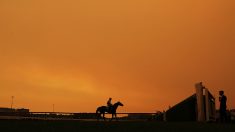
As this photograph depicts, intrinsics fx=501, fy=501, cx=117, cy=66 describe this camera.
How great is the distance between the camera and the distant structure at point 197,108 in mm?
31688

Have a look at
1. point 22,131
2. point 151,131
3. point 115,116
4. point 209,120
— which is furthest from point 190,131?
point 115,116

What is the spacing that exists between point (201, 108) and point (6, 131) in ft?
65.7

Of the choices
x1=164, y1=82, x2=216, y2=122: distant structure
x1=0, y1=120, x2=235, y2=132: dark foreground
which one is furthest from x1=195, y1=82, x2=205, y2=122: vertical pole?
x1=0, y1=120, x2=235, y2=132: dark foreground

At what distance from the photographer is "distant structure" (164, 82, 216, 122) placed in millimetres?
31688

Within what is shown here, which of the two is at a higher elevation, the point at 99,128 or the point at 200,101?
the point at 200,101

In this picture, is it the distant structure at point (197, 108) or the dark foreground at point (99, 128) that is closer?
the dark foreground at point (99, 128)

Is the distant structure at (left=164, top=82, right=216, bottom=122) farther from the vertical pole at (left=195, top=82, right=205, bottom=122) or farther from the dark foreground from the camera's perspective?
the dark foreground

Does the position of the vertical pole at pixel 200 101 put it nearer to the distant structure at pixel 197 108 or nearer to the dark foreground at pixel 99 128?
the distant structure at pixel 197 108

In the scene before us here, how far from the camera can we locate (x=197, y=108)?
3434 centimetres

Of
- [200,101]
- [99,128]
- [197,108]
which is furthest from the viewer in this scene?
[197,108]

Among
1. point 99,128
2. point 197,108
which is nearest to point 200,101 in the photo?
point 197,108

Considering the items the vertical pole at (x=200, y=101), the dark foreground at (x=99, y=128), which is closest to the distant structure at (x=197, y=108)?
the vertical pole at (x=200, y=101)

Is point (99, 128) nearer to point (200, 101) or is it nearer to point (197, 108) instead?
point (200, 101)

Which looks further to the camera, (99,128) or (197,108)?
(197,108)
